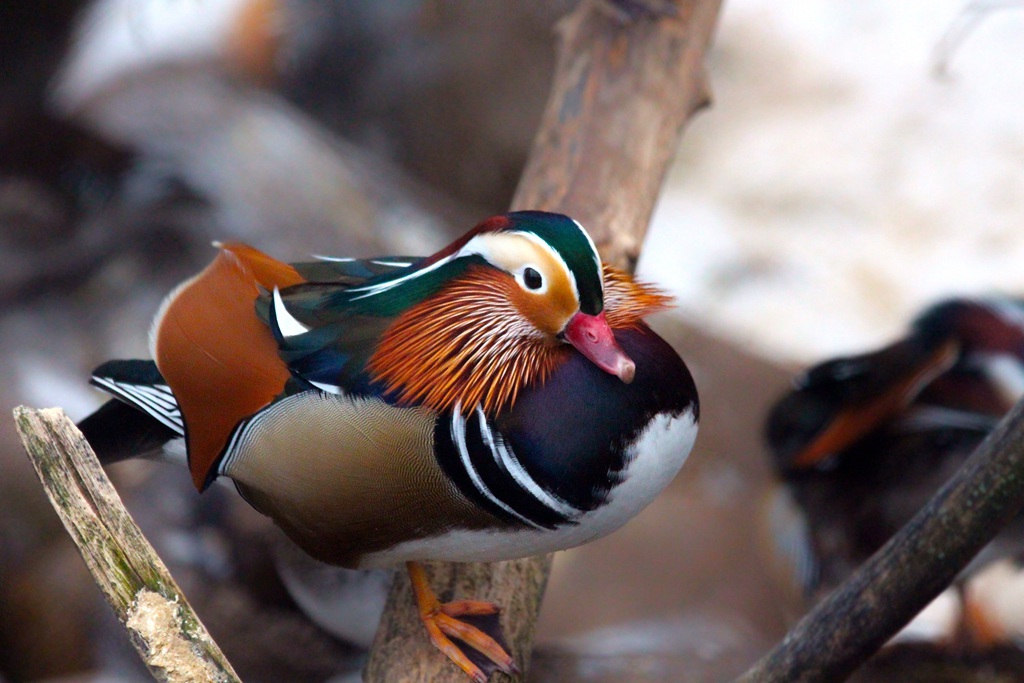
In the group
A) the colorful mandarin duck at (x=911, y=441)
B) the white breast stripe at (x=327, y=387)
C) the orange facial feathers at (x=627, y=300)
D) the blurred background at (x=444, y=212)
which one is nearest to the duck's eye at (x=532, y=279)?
the orange facial feathers at (x=627, y=300)

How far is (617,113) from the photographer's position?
1780 mm

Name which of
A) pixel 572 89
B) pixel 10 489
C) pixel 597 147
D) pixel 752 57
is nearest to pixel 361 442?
pixel 597 147

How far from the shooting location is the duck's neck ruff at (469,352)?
1131 millimetres

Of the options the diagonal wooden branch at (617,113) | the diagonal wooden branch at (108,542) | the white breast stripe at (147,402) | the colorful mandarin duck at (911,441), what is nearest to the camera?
the diagonal wooden branch at (108,542)

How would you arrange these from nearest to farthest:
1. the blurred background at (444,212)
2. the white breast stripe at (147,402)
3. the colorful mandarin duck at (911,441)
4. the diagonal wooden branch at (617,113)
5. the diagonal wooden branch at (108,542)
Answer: the diagonal wooden branch at (108,542), the white breast stripe at (147,402), the diagonal wooden branch at (617,113), the blurred background at (444,212), the colorful mandarin duck at (911,441)

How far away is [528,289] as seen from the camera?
1100mm

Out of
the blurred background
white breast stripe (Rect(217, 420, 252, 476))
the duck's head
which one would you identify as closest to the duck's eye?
the duck's head

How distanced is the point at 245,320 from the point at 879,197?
275cm

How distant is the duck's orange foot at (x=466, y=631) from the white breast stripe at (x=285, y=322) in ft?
1.18

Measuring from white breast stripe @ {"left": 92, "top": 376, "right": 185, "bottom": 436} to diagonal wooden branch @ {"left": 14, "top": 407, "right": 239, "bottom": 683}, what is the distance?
0.23 m

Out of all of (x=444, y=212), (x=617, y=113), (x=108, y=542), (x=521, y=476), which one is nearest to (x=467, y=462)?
(x=521, y=476)

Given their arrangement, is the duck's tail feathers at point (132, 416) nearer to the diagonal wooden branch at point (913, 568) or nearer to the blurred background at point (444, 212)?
the blurred background at point (444, 212)

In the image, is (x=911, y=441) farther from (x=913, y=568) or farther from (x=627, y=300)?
(x=627, y=300)

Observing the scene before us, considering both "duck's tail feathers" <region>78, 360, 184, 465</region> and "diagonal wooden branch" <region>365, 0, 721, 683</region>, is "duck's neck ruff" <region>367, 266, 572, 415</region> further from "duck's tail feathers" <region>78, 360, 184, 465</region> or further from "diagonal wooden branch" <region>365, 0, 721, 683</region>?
"diagonal wooden branch" <region>365, 0, 721, 683</region>
